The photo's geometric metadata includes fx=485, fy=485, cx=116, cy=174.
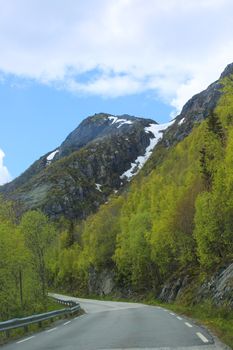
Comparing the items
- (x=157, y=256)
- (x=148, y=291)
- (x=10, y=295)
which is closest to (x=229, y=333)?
(x=10, y=295)

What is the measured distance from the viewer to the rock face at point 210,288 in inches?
1108

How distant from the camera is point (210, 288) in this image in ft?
117

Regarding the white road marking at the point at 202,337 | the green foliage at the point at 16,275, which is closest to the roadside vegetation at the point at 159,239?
the green foliage at the point at 16,275

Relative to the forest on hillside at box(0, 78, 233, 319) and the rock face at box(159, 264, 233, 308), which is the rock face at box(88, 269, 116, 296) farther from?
the rock face at box(159, 264, 233, 308)

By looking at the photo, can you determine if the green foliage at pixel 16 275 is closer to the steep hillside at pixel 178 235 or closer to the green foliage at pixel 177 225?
the steep hillside at pixel 178 235

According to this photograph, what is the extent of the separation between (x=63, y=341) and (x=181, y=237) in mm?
39409

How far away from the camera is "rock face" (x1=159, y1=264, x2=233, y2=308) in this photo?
92.3ft

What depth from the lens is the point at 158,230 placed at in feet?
189

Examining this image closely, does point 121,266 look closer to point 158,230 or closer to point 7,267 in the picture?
point 158,230

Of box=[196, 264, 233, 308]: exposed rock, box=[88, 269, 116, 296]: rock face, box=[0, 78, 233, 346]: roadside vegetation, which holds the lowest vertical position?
box=[88, 269, 116, 296]: rock face

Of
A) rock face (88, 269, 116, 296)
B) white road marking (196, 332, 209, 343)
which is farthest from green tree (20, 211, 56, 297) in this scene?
white road marking (196, 332, 209, 343)

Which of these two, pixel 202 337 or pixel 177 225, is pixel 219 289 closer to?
pixel 202 337

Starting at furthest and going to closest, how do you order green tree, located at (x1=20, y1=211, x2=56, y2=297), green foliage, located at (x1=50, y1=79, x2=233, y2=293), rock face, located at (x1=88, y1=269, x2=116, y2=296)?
rock face, located at (x1=88, y1=269, x2=116, y2=296) → green tree, located at (x1=20, y1=211, x2=56, y2=297) → green foliage, located at (x1=50, y1=79, x2=233, y2=293)

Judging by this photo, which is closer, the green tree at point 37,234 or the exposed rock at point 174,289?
A: the exposed rock at point 174,289
